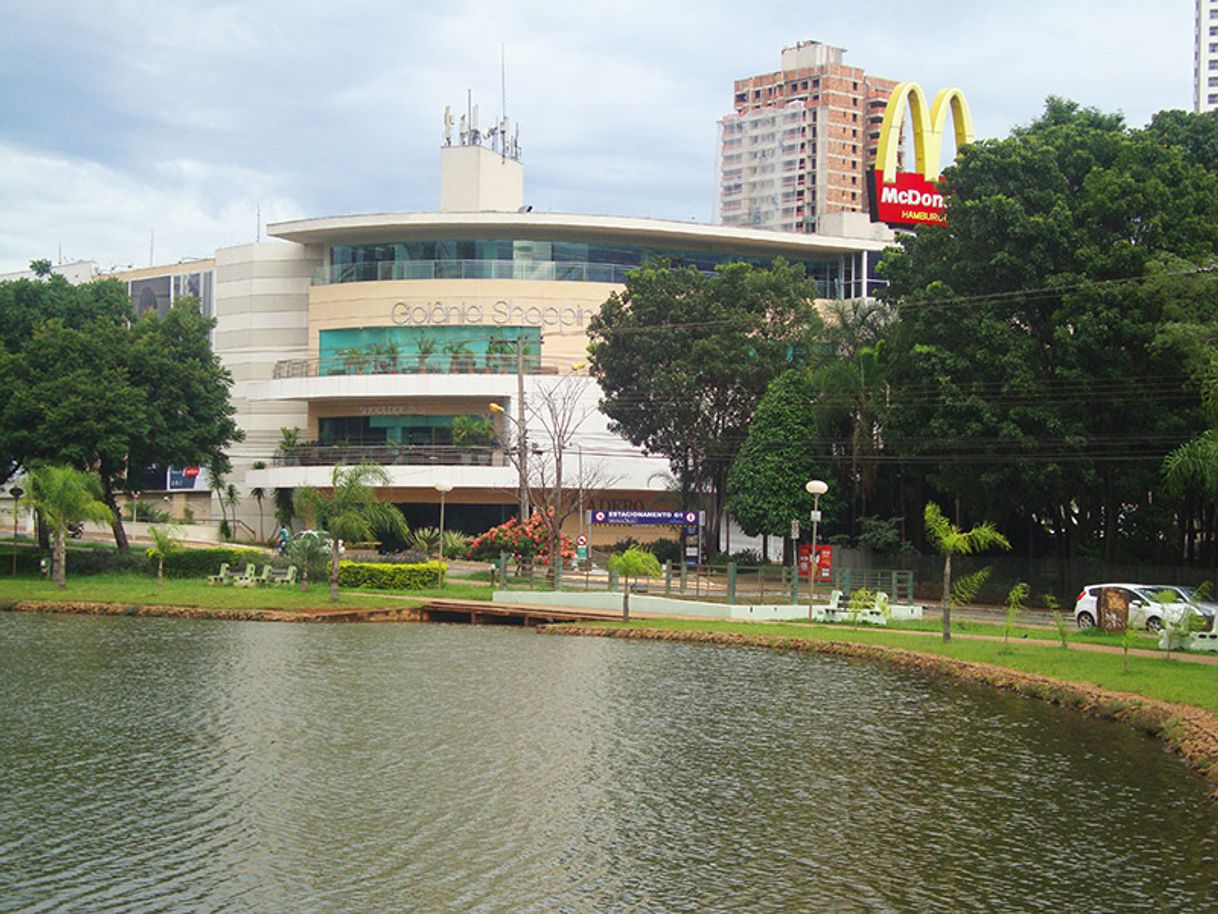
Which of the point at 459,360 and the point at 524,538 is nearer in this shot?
the point at 524,538

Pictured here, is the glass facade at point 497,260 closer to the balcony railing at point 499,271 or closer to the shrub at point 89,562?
the balcony railing at point 499,271

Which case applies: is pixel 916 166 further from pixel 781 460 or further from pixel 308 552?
pixel 308 552

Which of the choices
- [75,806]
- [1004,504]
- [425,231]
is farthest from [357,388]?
[75,806]

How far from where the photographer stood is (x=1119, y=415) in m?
41.0

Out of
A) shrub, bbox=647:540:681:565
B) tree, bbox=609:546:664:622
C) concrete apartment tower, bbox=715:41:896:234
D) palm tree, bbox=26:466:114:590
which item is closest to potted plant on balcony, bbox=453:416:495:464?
shrub, bbox=647:540:681:565

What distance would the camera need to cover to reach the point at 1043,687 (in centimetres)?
2453

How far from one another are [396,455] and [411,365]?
14.9 ft

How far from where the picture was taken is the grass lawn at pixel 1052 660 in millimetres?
22922

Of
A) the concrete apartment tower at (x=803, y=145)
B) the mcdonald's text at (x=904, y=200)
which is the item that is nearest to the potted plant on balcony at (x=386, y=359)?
the mcdonald's text at (x=904, y=200)

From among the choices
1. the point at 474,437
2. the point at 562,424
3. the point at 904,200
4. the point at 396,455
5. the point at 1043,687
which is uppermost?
the point at 904,200

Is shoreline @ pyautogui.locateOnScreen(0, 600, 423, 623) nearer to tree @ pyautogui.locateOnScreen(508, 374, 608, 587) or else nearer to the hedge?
the hedge

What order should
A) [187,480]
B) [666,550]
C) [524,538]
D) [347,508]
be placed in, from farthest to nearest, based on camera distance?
[187,480], [666,550], [524,538], [347,508]

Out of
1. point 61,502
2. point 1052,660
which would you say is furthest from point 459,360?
point 1052,660

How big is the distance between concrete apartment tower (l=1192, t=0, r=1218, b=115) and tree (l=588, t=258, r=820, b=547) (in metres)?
146
